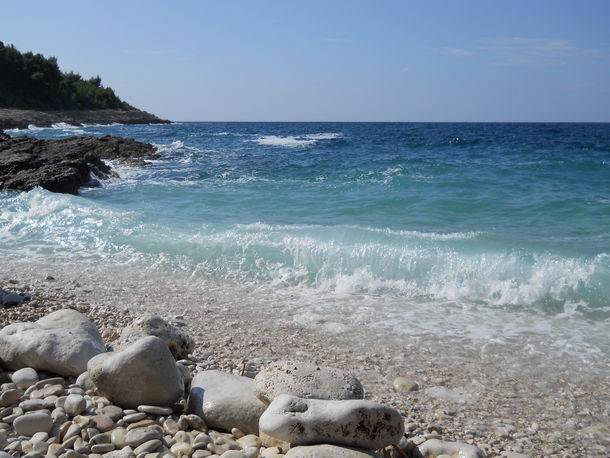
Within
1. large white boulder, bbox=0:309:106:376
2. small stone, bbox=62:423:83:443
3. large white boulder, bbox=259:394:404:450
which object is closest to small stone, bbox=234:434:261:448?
large white boulder, bbox=259:394:404:450

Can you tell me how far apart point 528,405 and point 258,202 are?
10812 millimetres

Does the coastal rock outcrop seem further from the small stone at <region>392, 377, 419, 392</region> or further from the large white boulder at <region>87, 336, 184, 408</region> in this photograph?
the small stone at <region>392, 377, 419, 392</region>

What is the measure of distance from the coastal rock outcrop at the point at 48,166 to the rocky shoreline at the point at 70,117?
2638cm

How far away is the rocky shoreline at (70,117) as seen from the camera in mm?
50625

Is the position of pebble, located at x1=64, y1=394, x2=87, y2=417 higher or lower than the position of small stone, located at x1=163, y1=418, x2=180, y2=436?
higher

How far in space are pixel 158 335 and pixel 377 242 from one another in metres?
5.01

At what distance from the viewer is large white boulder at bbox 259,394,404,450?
3371mm

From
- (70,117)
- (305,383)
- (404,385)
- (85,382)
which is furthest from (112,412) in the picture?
(70,117)

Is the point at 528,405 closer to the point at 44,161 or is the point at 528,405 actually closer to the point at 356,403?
the point at 356,403

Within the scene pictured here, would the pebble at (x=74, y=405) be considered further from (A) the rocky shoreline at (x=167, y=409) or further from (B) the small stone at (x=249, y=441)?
(B) the small stone at (x=249, y=441)

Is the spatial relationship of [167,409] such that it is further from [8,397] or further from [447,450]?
[447,450]

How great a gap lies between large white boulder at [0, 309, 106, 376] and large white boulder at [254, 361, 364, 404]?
146 cm

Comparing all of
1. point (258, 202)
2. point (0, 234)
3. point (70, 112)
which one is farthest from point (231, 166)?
point (70, 112)

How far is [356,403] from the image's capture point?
3449 millimetres
